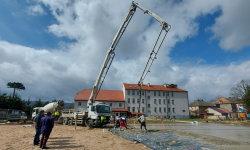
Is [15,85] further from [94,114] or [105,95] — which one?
[94,114]

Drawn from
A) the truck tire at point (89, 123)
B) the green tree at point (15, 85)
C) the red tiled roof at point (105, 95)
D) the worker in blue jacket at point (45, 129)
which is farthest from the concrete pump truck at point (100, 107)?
the green tree at point (15, 85)

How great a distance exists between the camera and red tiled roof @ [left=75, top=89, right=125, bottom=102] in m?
49.3

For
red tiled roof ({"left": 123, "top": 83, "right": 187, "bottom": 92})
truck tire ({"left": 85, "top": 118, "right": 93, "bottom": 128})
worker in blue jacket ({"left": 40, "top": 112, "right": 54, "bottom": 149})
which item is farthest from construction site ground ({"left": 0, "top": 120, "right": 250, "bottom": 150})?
red tiled roof ({"left": 123, "top": 83, "right": 187, "bottom": 92})

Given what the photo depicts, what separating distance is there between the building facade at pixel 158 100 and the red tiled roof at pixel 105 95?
2218 mm

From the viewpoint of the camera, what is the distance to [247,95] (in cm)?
3703

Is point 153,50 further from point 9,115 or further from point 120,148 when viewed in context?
point 9,115

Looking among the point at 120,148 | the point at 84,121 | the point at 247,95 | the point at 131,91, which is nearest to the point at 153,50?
the point at 84,121

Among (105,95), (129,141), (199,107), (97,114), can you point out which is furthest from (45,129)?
(199,107)

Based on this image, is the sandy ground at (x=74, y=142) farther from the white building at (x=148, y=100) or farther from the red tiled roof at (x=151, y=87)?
the red tiled roof at (x=151, y=87)

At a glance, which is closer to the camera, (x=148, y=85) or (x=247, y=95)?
(x=247, y=95)

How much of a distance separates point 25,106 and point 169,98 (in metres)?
43.8

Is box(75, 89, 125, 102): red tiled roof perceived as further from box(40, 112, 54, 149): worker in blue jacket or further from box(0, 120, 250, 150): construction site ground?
box(40, 112, 54, 149): worker in blue jacket

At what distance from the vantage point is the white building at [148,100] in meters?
50.5

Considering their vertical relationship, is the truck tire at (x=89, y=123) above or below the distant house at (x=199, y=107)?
below
